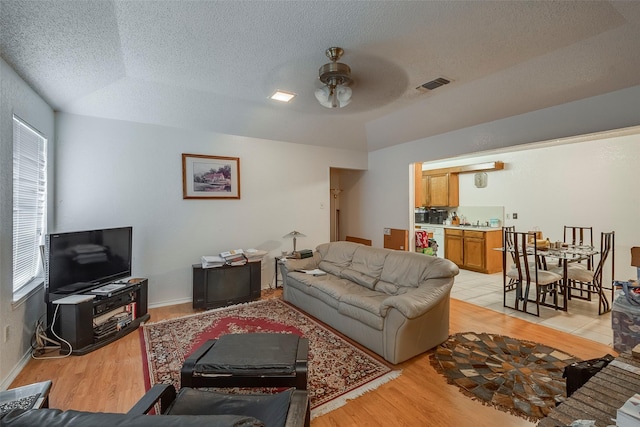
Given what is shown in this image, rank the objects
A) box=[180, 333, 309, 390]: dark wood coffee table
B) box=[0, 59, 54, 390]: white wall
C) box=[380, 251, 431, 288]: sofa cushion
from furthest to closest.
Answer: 1. box=[380, 251, 431, 288]: sofa cushion
2. box=[0, 59, 54, 390]: white wall
3. box=[180, 333, 309, 390]: dark wood coffee table

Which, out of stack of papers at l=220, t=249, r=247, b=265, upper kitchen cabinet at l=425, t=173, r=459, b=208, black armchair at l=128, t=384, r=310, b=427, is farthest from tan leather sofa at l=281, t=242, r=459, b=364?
upper kitchen cabinet at l=425, t=173, r=459, b=208

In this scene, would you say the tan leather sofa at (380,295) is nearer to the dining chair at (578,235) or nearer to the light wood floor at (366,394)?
the light wood floor at (366,394)

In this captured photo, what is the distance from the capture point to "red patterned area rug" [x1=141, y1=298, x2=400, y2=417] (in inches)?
87.3

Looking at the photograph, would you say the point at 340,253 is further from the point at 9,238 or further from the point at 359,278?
the point at 9,238

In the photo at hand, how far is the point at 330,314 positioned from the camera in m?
3.25

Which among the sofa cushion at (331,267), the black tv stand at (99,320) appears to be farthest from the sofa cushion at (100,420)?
the sofa cushion at (331,267)

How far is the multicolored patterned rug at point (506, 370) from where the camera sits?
2.05 m

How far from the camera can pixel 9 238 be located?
2334mm

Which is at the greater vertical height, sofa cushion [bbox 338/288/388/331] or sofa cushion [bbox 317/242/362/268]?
sofa cushion [bbox 317/242/362/268]

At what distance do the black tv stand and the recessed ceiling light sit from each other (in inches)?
110

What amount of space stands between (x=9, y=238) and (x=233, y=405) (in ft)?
7.85

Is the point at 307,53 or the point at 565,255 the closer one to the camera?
the point at 307,53

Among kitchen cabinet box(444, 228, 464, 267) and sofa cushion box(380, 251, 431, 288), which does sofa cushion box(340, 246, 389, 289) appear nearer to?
sofa cushion box(380, 251, 431, 288)

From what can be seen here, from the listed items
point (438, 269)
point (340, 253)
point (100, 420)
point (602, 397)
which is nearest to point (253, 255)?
point (340, 253)
